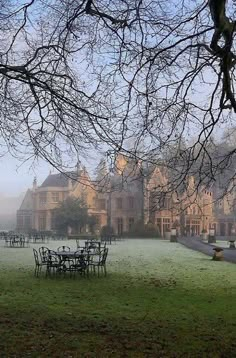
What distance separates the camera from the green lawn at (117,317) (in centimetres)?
625

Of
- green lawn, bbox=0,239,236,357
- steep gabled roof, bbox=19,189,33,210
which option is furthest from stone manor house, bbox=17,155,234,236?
green lawn, bbox=0,239,236,357

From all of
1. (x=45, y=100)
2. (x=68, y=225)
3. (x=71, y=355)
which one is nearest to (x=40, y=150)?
(x=45, y=100)

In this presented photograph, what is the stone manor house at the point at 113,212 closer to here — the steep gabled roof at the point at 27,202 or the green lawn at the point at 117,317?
the steep gabled roof at the point at 27,202

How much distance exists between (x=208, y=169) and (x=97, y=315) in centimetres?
344

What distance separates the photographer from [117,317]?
8.59 metres

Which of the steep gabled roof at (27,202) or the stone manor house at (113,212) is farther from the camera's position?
the steep gabled roof at (27,202)

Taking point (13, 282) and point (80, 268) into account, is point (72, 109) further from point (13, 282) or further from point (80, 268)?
point (80, 268)

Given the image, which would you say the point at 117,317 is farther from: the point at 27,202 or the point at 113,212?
the point at 27,202

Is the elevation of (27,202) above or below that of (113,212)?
above

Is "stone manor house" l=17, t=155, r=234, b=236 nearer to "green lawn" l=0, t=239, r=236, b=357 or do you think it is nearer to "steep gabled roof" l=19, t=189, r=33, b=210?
"steep gabled roof" l=19, t=189, r=33, b=210

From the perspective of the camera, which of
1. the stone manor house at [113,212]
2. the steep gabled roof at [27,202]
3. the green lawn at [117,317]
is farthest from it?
the steep gabled roof at [27,202]

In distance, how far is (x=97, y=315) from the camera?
28.7 feet

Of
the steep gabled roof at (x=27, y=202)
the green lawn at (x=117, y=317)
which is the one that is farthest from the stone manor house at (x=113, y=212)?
the green lawn at (x=117, y=317)

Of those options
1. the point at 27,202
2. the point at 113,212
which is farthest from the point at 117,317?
the point at 27,202
